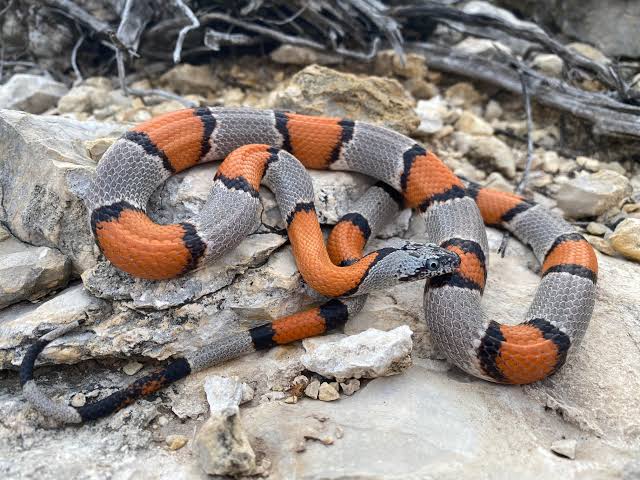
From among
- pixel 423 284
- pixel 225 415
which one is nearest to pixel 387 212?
pixel 423 284

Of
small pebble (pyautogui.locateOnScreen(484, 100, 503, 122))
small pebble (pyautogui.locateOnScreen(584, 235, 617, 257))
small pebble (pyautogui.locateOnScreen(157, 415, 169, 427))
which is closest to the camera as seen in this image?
small pebble (pyautogui.locateOnScreen(157, 415, 169, 427))

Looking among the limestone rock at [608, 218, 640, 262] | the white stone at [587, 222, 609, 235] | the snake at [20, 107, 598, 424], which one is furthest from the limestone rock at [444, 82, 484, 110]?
the limestone rock at [608, 218, 640, 262]

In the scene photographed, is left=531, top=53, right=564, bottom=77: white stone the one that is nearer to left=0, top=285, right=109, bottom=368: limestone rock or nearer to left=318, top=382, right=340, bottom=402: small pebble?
left=318, top=382, right=340, bottom=402: small pebble

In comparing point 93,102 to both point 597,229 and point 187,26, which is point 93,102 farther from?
point 597,229

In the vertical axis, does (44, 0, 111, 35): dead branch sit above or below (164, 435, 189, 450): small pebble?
above

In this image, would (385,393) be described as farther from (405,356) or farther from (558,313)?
(558,313)

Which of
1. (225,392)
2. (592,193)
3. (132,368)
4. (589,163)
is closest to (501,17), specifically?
(589,163)

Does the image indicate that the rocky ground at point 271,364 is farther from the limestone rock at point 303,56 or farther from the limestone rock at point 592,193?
the limestone rock at point 303,56
